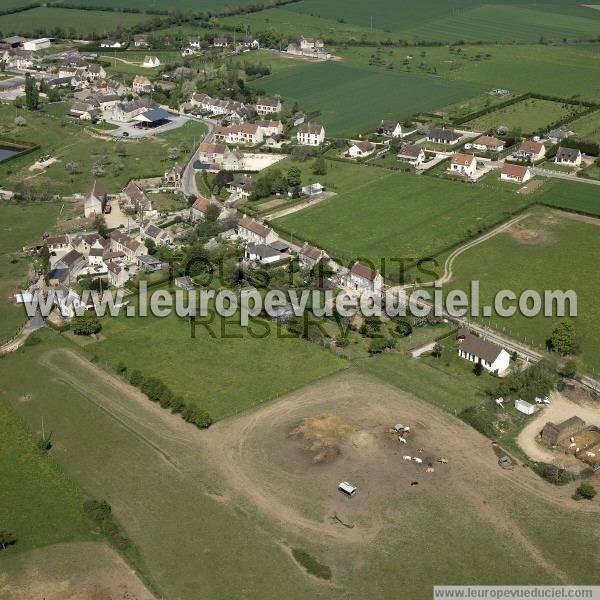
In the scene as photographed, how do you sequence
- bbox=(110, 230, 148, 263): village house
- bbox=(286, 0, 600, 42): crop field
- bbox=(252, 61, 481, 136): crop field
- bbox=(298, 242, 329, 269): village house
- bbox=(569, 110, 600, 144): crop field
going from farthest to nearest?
bbox=(286, 0, 600, 42): crop field, bbox=(252, 61, 481, 136): crop field, bbox=(569, 110, 600, 144): crop field, bbox=(110, 230, 148, 263): village house, bbox=(298, 242, 329, 269): village house

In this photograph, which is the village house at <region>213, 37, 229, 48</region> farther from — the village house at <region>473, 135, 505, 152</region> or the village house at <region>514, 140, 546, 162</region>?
the village house at <region>514, 140, 546, 162</region>

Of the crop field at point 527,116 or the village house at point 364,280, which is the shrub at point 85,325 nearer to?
the village house at point 364,280

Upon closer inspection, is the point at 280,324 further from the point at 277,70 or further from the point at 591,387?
the point at 277,70

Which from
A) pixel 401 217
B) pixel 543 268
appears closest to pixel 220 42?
pixel 401 217

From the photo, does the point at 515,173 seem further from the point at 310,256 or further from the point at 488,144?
the point at 310,256

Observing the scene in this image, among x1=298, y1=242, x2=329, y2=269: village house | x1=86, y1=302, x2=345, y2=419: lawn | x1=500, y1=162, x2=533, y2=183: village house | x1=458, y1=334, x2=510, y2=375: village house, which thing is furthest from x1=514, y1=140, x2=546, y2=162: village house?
x1=86, y1=302, x2=345, y2=419: lawn
